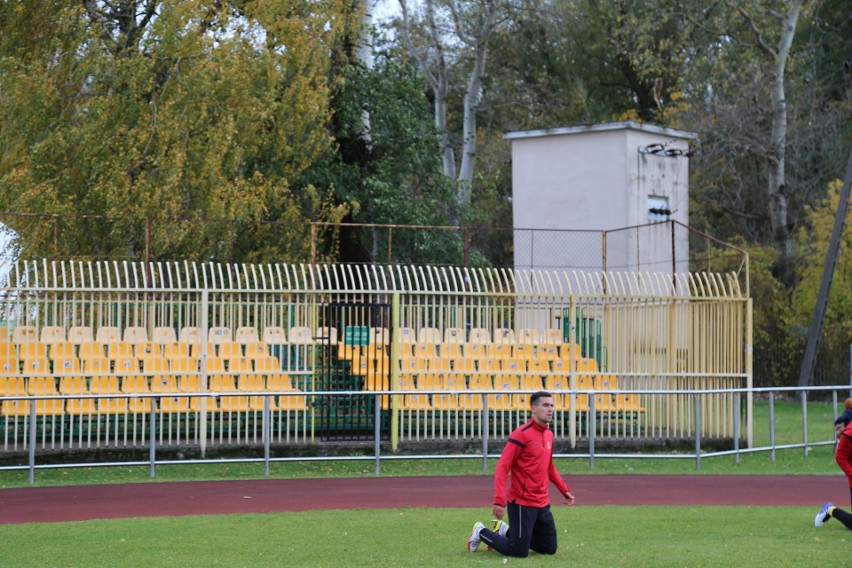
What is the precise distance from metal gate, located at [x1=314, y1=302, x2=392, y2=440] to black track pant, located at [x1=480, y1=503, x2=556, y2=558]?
8.88 meters

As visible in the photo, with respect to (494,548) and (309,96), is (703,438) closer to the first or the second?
(494,548)

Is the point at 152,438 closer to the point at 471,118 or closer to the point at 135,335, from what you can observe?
the point at 135,335

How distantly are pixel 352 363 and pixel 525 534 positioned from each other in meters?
9.56

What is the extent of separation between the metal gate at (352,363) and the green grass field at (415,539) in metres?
5.94

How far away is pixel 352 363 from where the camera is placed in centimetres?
1959

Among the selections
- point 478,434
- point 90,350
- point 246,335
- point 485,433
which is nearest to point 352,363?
point 246,335

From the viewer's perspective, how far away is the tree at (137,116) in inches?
1035

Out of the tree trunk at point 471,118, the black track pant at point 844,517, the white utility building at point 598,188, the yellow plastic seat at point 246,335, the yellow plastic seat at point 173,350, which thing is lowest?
the black track pant at point 844,517

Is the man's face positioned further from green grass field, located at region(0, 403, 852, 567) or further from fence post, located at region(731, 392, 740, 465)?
fence post, located at region(731, 392, 740, 465)

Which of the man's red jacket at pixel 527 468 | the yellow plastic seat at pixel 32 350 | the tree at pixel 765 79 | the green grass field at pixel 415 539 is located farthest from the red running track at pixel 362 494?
the tree at pixel 765 79

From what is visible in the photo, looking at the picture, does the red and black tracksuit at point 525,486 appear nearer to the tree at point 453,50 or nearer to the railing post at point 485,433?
the railing post at point 485,433

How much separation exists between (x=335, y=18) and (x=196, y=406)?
1431 centimetres

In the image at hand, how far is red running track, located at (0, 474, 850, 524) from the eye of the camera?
1380 cm

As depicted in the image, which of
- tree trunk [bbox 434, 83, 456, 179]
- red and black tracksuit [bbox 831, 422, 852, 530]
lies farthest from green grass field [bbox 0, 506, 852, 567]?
tree trunk [bbox 434, 83, 456, 179]
